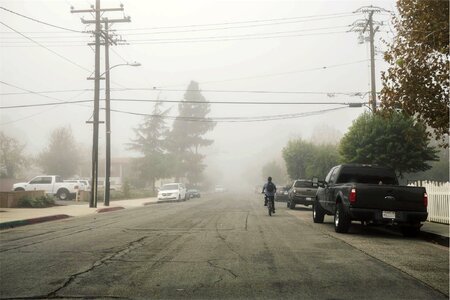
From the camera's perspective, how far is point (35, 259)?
8.46 m

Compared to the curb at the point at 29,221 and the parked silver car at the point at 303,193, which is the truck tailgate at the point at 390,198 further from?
the parked silver car at the point at 303,193

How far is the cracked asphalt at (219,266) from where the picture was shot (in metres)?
6.00

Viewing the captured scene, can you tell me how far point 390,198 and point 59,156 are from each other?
6867 cm

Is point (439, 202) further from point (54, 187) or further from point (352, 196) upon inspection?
point (54, 187)

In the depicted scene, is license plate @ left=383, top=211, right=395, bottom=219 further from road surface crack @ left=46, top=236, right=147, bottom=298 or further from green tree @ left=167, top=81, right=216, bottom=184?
green tree @ left=167, top=81, right=216, bottom=184

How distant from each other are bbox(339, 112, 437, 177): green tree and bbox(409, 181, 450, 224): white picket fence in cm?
677

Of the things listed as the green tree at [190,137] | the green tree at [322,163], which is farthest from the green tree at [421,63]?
the green tree at [190,137]

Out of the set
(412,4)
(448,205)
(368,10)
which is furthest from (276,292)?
(368,10)

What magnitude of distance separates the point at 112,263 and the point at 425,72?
29.6ft

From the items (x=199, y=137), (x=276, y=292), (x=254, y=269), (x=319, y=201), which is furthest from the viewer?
(x=199, y=137)

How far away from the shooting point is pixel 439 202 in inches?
634

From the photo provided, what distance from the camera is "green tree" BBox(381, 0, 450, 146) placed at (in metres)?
11.2

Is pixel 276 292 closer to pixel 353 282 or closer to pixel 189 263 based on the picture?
pixel 353 282

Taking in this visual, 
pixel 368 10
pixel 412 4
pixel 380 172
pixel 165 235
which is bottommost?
pixel 165 235
